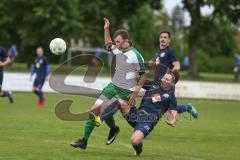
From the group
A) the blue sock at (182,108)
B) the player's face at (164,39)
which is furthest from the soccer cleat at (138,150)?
the blue sock at (182,108)

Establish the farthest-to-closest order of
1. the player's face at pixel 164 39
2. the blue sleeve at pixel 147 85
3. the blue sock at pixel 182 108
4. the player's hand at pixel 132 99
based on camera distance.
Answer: the blue sock at pixel 182 108 < the player's face at pixel 164 39 < the blue sleeve at pixel 147 85 < the player's hand at pixel 132 99

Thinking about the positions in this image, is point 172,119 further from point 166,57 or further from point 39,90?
point 39,90

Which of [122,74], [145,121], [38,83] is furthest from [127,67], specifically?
[38,83]

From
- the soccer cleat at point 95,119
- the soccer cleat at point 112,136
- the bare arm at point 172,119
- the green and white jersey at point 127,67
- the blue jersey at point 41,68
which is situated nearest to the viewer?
the bare arm at point 172,119

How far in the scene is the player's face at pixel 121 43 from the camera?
41.6ft

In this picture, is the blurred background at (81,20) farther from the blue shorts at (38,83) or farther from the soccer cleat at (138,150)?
the soccer cleat at (138,150)

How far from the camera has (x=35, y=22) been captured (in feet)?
193

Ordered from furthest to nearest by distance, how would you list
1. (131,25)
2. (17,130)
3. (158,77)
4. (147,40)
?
1. (147,40)
2. (131,25)
3. (17,130)
4. (158,77)

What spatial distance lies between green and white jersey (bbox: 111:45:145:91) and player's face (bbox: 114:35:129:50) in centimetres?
10

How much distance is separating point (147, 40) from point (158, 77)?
84266 millimetres

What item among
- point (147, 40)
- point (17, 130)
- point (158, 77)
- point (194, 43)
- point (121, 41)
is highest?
point (121, 41)

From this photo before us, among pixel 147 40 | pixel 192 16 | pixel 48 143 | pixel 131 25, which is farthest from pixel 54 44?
pixel 147 40

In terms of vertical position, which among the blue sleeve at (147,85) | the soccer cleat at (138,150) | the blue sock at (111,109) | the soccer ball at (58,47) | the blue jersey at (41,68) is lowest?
the blue jersey at (41,68)

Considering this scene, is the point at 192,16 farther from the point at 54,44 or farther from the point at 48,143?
the point at 48,143
